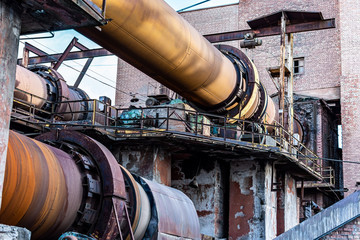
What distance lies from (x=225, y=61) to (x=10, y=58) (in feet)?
32.7

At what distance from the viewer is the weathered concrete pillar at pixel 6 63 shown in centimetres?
567

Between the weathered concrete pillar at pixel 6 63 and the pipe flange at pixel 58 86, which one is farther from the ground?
the pipe flange at pixel 58 86

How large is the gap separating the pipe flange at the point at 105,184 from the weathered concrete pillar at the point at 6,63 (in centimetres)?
269

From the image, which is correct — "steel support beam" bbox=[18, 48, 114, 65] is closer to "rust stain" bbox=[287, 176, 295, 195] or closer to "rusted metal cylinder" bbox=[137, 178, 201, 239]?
"rust stain" bbox=[287, 176, 295, 195]

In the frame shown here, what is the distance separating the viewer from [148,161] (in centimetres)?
1529

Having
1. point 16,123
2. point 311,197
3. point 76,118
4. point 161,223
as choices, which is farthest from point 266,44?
point 161,223

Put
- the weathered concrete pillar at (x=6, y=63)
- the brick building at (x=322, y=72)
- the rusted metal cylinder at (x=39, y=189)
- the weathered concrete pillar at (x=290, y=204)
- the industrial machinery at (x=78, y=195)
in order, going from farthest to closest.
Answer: the brick building at (x=322, y=72), the weathered concrete pillar at (x=290, y=204), the industrial machinery at (x=78, y=195), the rusted metal cylinder at (x=39, y=189), the weathered concrete pillar at (x=6, y=63)

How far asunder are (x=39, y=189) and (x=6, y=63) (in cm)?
196

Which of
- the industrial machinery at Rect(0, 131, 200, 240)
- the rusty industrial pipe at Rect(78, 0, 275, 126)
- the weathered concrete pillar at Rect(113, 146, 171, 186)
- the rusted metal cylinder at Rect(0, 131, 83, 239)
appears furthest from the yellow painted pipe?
the rusted metal cylinder at Rect(0, 131, 83, 239)

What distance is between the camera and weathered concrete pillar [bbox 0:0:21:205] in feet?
18.6

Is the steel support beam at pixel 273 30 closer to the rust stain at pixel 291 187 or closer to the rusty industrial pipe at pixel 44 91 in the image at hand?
the rust stain at pixel 291 187

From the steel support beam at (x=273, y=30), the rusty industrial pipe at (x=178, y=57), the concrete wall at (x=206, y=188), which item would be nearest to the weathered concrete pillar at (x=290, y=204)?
the concrete wall at (x=206, y=188)

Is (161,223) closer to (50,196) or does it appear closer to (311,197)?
(50,196)

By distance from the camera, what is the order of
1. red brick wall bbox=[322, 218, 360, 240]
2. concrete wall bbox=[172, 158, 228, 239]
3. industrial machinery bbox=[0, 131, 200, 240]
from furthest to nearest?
1. concrete wall bbox=[172, 158, 228, 239]
2. red brick wall bbox=[322, 218, 360, 240]
3. industrial machinery bbox=[0, 131, 200, 240]
